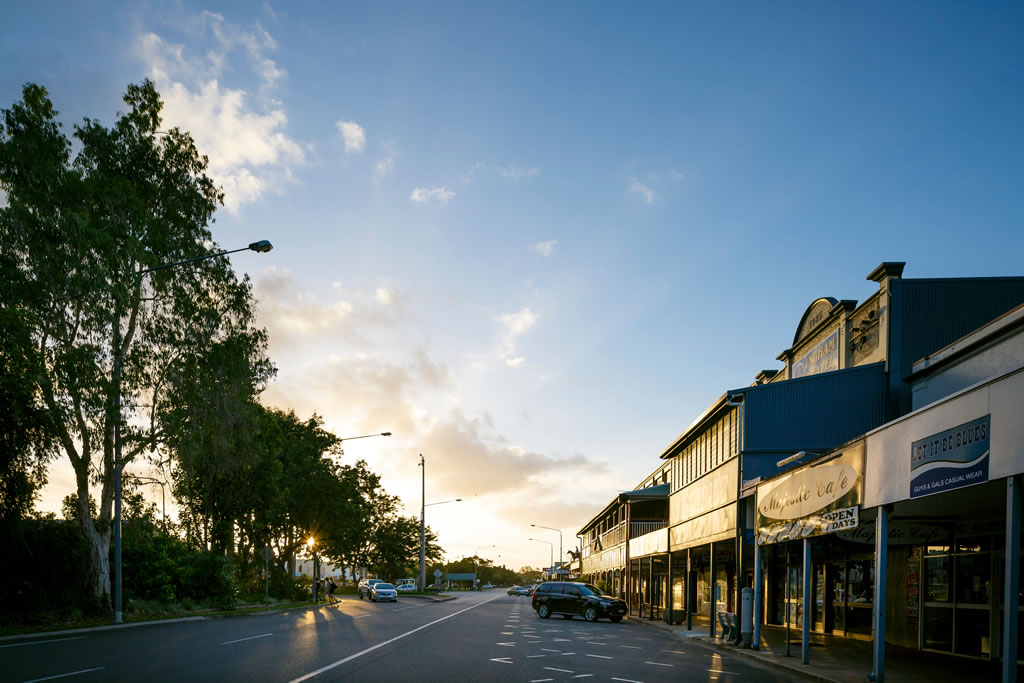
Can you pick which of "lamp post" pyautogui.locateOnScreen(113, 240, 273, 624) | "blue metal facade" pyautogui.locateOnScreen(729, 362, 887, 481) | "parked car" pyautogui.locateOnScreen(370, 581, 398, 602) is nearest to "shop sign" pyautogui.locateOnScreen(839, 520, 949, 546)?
"blue metal facade" pyautogui.locateOnScreen(729, 362, 887, 481)

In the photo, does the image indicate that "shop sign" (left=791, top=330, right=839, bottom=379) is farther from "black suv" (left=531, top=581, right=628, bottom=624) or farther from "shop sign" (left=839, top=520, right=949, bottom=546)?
"black suv" (left=531, top=581, right=628, bottom=624)

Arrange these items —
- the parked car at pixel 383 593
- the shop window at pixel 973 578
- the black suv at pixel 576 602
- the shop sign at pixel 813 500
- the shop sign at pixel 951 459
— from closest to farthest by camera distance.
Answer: the shop sign at pixel 951 459 → the shop sign at pixel 813 500 → the shop window at pixel 973 578 → the black suv at pixel 576 602 → the parked car at pixel 383 593

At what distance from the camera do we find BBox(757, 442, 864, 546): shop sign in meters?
15.4

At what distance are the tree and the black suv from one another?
15669 millimetres

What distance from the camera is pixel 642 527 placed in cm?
5472

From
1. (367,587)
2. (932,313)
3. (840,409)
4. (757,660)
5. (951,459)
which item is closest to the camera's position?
(951,459)

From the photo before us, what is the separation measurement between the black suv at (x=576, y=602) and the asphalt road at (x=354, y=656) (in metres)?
10.4

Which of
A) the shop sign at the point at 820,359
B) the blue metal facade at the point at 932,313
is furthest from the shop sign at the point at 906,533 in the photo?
the shop sign at the point at 820,359

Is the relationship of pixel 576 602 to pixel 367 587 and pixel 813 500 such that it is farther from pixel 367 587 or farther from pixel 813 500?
pixel 367 587

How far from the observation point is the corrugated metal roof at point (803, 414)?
81.7 ft

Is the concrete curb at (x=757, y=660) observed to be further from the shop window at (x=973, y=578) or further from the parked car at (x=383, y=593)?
the parked car at (x=383, y=593)

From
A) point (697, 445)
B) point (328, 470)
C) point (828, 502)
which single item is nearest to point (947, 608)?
point (828, 502)

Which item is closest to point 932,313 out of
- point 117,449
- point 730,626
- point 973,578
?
point 973,578

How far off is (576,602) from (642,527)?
60.6ft
